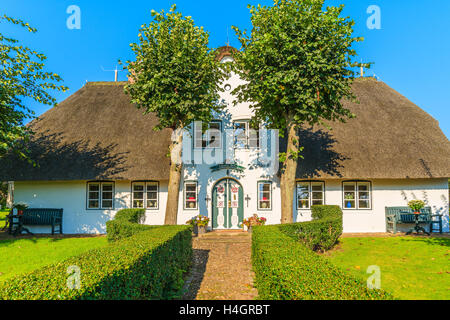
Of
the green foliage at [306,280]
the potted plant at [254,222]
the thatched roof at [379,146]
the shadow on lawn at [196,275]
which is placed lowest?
the shadow on lawn at [196,275]

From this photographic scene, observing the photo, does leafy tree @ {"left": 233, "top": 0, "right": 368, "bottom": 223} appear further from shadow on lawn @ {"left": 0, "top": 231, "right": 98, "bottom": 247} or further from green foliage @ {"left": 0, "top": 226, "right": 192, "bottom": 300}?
shadow on lawn @ {"left": 0, "top": 231, "right": 98, "bottom": 247}

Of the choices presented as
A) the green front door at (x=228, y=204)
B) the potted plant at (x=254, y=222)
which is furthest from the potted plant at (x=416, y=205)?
the green front door at (x=228, y=204)

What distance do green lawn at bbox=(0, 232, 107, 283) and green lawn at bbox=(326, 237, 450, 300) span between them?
8641mm

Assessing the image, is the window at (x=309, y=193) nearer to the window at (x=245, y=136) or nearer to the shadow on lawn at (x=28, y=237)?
the window at (x=245, y=136)

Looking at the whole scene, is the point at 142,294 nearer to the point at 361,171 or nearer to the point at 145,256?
the point at 145,256

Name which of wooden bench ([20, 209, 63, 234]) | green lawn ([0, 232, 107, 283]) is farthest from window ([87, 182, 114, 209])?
green lawn ([0, 232, 107, 283])

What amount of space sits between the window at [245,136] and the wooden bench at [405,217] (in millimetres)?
7251

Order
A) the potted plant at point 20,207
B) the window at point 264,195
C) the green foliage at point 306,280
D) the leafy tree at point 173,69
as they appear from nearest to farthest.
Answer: the green foliage at point 306,280, the leafy tree at point 173,69, the potted plant at point 20,207, the window at point 264,195

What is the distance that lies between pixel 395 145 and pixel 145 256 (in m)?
14.5

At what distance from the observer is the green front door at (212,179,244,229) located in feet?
49.0

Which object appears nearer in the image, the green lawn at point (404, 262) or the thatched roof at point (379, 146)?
the green lawn at point (404, 262)

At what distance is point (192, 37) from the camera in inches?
471

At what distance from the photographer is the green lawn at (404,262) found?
6844 mm

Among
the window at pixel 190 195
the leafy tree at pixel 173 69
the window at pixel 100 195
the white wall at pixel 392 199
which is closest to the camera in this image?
the leafy tree at pixel 173 69
